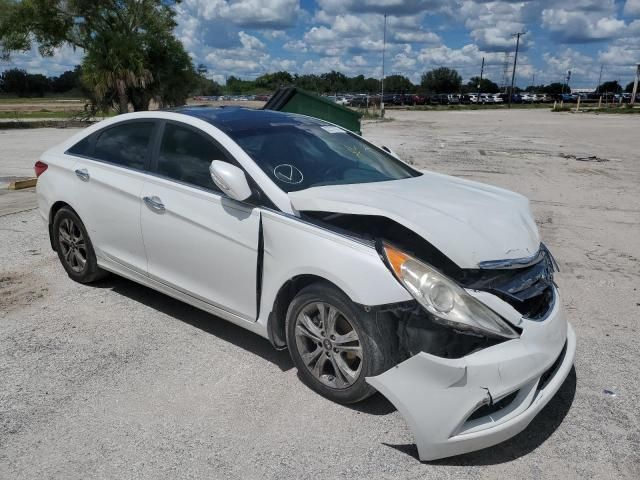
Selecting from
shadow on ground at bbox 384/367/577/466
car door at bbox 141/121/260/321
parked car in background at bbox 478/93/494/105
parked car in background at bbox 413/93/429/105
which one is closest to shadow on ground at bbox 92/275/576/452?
shadow on ground at bbox 384/367/577/466

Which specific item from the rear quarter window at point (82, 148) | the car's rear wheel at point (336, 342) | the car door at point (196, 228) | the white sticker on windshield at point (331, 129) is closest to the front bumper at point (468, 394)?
the car's rear wheel at point (336, 342)

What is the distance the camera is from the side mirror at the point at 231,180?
335 cm

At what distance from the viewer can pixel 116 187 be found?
431cm

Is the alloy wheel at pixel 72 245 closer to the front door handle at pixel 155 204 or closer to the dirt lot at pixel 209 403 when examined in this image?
the dirt lot at pixel 209 403

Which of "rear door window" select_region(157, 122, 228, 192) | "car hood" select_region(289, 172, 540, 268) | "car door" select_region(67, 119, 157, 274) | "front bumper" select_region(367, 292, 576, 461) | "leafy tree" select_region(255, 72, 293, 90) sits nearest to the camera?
"front bumper" select_region(367, 292, 576, 461)

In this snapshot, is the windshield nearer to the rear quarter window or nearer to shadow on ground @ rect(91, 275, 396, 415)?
shadow on ground @ rect(91, 275, 396, 415)

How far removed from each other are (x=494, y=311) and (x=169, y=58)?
32.5 m

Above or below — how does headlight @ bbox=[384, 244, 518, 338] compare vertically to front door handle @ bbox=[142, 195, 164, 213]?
below

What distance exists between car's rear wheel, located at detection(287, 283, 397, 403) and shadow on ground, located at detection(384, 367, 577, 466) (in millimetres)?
415

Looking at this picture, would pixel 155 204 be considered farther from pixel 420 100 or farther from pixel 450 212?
pixel 420 100

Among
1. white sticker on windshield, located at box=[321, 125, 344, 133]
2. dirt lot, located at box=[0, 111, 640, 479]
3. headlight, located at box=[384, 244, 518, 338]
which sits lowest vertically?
dirt lot, located at box=[0, 111, 640, 479]

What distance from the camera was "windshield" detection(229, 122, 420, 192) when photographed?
12.0 ft

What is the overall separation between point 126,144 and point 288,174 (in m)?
1.61

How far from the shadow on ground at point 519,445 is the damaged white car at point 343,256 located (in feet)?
0.56
